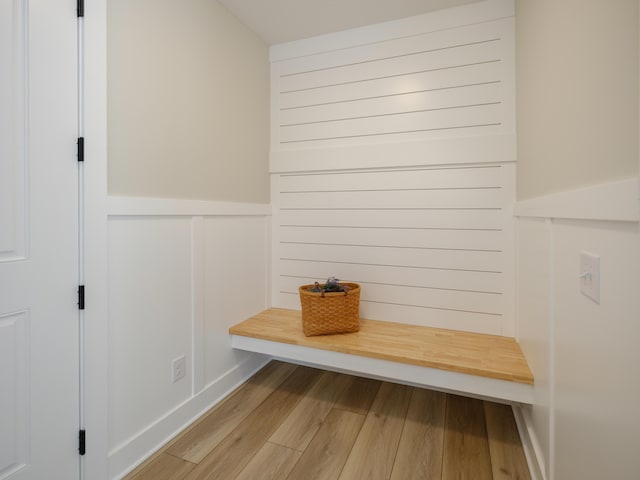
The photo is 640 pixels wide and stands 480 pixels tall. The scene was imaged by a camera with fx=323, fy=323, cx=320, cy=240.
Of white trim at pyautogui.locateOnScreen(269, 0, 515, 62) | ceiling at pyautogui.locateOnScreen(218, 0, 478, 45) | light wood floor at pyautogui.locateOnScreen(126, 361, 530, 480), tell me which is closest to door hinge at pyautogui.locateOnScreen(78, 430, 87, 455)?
light wood floor at pyautogui.locateOnScreen(126, 361, 530, 480)

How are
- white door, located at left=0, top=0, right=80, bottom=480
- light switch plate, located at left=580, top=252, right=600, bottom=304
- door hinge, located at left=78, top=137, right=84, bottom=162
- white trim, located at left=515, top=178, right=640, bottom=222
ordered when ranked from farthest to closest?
1. door hinge, located at left=78, top=137, right=84, bottom=162
2. white door, located at left=0, top=0, right=80, bottom=480
3. light switch plate, located at left=580, top=252, right=600, bottom=304
4. white trim, located at left=515, top=178, right=640, bottom=222

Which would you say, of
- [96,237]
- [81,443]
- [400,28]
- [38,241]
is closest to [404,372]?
[81,443]

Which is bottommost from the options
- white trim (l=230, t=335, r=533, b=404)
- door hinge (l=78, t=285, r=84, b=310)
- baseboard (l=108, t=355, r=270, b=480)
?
baseboard (l=108, t=355, r=270, b=480)

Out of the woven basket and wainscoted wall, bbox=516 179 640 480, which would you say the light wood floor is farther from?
the woven basket

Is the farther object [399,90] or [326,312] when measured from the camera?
[399,90]

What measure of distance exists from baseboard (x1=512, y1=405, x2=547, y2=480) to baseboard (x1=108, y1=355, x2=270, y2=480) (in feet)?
5.20

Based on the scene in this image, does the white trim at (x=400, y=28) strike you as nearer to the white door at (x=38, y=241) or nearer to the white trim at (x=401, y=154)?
the white trim at (x=401, y=154)

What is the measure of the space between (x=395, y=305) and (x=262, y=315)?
914mm

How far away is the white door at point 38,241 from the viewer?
40.4 inches

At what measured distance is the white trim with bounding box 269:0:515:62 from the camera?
6.08ft

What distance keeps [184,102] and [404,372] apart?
1.76 m

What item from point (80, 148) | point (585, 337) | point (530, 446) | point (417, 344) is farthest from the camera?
point (417, 344)

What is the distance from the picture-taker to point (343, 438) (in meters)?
1.60

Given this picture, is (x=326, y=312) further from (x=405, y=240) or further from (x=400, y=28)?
(x=400, y=28)
